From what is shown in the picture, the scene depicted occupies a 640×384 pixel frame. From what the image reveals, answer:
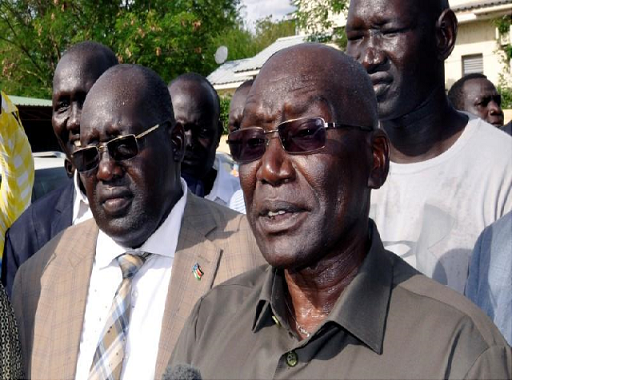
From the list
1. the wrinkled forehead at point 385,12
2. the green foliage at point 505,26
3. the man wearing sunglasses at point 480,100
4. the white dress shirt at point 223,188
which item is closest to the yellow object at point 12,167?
the white dress shirt at point 223,188

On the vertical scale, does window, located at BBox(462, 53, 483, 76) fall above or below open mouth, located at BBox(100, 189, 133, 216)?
below

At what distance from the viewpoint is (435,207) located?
2.76 metres

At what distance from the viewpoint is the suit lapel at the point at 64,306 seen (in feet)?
8.76

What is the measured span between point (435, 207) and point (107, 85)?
4.42ft

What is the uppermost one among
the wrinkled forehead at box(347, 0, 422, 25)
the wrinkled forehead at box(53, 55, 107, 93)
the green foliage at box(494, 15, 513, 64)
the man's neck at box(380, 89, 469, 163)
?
the wrinkled forehead at box(347, 0, 422, 25)

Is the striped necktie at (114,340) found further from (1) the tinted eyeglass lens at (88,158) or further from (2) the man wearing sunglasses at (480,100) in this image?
(2) the man wearing sunglasses at (480,100)

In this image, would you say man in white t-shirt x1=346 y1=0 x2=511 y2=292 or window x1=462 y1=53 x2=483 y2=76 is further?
window x1=462 y1=53 x2=483 y2=76

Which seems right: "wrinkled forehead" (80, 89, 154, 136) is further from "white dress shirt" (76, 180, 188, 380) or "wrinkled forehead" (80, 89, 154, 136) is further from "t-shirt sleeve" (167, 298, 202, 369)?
"t-shirt sleeve" (167, 298, 202, 369)

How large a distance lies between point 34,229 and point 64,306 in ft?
3.36

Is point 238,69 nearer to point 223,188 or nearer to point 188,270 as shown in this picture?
point 223,188

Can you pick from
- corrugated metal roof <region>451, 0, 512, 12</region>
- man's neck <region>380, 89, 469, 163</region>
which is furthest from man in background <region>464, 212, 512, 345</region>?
corrugated metal roof <region>451, 0, 512, 12</region>

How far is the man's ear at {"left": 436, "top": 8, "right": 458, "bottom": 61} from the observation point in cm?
297

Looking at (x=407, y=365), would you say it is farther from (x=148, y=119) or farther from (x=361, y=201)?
(x=148, y=119)

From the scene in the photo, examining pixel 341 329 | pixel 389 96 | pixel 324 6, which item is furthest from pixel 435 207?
pixel 324 6
